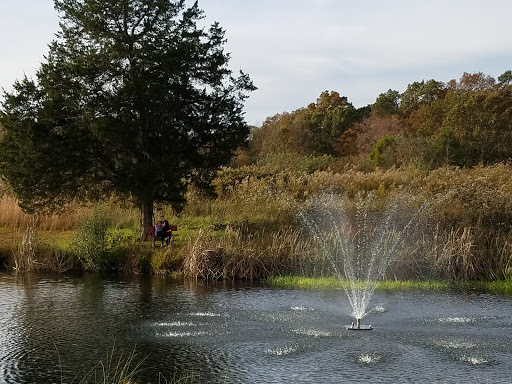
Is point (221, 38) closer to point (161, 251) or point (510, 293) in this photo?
point (161, 251)

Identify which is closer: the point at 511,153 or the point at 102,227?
the point at 102,227

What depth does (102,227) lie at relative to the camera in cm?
2248

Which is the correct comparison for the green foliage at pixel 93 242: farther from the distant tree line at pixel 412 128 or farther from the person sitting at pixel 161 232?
the distant tree line at pixel 412 128

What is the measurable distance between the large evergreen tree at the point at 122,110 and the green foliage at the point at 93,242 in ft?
5.24

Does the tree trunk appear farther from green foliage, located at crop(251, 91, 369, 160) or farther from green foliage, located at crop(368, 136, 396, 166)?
green foliage, located at crop(251, 91, 369, 160)

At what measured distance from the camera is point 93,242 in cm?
2259

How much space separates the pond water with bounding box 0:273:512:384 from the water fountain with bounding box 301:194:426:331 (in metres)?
1.82

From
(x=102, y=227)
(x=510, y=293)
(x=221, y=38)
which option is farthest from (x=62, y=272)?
(x=510, y=293)

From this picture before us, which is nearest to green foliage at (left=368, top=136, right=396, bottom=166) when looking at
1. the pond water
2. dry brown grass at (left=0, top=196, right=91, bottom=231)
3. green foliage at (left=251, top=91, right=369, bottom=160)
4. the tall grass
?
green foliage at (left=251, top=91, right=369, bottom=160)

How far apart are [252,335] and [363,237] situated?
27.4 feet

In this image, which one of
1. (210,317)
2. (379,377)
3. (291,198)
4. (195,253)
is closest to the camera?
(379,377)

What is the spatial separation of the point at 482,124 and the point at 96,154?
33058 mm

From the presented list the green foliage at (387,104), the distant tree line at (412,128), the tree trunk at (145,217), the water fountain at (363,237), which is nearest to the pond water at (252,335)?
the water fountain at (363,237)

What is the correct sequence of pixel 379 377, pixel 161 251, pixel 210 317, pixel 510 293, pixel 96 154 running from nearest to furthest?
pixel 379 377 < pixel 210 317 < pixel 510 293 < pixel 161 251 < pixel 96 154
